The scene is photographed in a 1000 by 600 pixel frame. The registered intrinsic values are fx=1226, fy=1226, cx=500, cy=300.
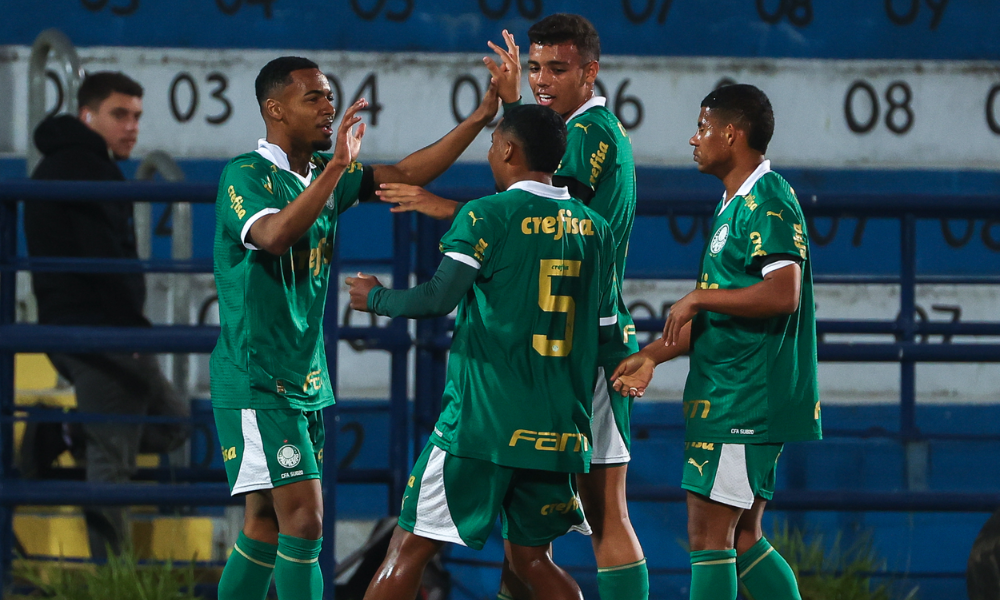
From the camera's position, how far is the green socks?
10.4 ft

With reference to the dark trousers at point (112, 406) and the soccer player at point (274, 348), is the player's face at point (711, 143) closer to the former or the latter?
the soccer player at point (274, 348)

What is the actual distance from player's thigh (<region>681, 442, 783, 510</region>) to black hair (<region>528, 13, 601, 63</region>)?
109 centimetres

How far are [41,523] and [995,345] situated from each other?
3.87 meters

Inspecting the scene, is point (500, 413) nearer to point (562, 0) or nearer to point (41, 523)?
point (41, 523)

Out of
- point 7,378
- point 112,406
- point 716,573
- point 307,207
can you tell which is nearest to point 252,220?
point 307,207

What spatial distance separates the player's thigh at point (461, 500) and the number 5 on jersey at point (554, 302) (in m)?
0.31

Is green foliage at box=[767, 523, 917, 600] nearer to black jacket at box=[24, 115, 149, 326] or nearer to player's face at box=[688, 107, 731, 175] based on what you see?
player's face at box=[688, 107, 731, 175]

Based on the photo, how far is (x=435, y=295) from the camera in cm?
284

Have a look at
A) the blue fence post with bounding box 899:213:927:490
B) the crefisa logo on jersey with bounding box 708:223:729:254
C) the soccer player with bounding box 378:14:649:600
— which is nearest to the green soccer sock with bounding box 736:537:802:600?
the soccer player with bounding box 378:14:649:600

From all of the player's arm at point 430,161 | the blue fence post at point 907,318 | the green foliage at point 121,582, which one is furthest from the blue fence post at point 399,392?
the blue fence post at point 907,318

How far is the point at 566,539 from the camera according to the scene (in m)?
6.04

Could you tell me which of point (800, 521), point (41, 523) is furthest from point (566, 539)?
point (41, 523)

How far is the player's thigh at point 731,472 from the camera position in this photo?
311 centimetres

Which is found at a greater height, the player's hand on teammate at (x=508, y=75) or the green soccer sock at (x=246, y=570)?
the player's hand on teammate at (x=508, y=75)
